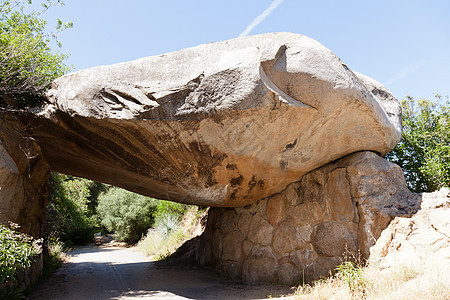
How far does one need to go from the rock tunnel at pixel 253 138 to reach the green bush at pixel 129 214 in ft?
38.6

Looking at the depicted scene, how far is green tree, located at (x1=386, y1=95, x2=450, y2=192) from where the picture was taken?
718cm

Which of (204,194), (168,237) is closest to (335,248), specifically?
(204,194)

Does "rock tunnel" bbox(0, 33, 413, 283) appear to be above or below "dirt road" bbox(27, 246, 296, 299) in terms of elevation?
above

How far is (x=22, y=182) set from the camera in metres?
4.96

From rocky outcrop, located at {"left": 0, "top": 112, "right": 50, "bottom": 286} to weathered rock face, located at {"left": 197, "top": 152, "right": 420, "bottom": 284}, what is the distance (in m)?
3.78

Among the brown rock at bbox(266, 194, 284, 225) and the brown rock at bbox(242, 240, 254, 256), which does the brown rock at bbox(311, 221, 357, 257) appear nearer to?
the brown rock at bbox(266, 194, 284, 225)

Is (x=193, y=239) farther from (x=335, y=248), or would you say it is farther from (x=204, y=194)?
(x=335, y=248)

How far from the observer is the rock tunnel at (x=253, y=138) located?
4586 mm

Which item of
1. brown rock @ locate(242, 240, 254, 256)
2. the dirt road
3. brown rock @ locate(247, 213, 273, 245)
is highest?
brown rock @ locate(247, 213, 273, 245)

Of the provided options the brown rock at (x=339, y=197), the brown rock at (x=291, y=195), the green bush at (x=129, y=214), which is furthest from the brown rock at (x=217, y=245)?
the green bush at (x=129, y=214)

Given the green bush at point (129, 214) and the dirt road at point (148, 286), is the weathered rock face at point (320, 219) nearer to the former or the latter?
the dirt road at point (148, 286)

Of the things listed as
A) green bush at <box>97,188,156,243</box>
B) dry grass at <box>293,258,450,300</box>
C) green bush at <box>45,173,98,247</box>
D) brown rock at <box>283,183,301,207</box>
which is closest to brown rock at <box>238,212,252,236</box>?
brown rock at <box>283,183,301,207</box>

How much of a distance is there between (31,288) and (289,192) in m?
4.70

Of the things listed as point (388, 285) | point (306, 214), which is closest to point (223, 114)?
point (306, 214)
